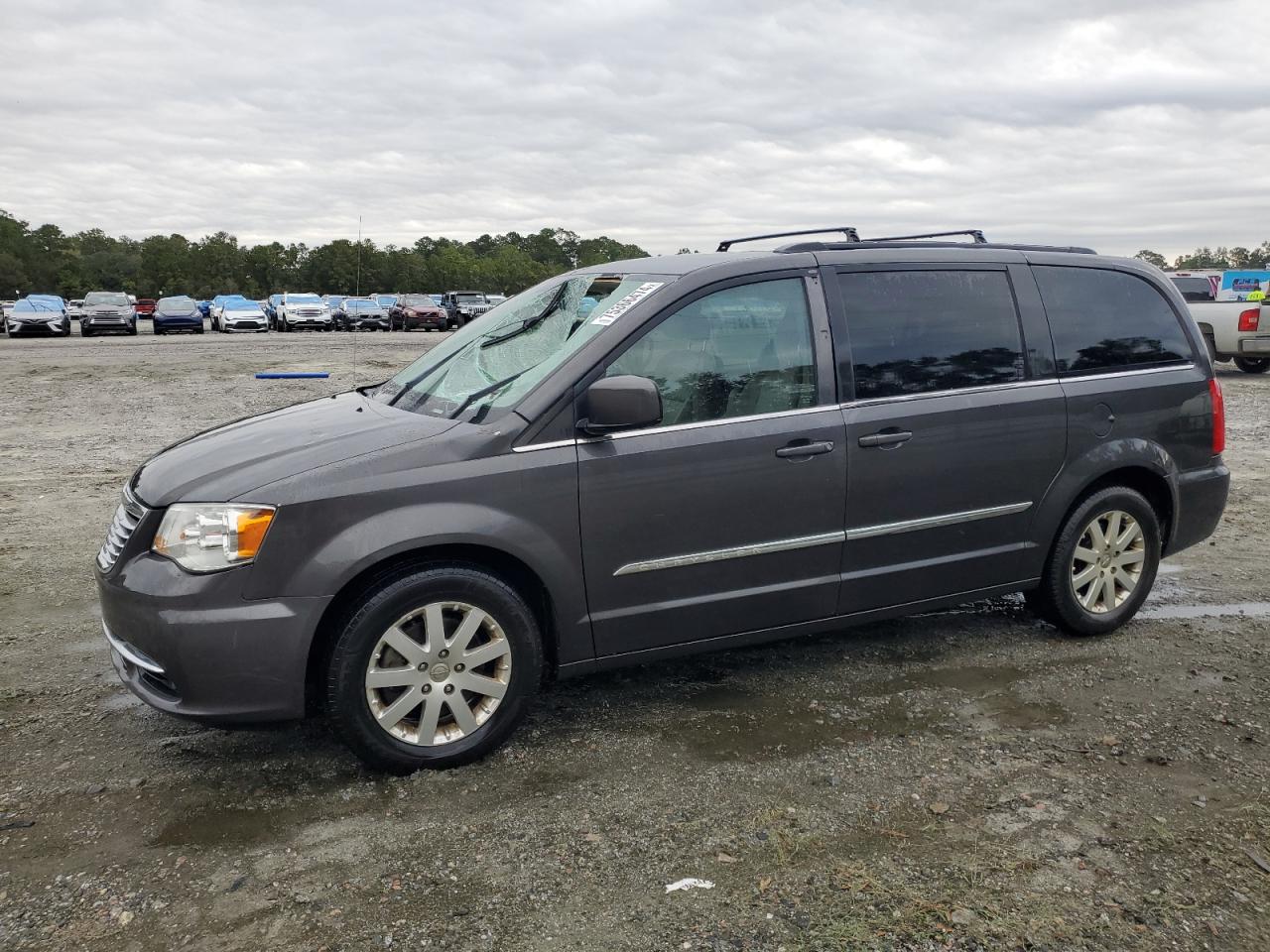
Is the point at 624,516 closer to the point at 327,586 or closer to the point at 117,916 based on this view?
the point at 327,586

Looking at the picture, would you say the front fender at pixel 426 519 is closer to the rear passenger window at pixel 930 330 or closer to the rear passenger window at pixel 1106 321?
the rear passenger window at pixel 930 330

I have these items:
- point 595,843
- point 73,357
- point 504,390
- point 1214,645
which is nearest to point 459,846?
point 595,843

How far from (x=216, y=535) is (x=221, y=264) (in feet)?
412

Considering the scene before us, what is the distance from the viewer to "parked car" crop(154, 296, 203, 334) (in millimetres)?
39812

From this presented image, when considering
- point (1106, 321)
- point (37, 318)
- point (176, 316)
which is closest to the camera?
point (1106, 321)

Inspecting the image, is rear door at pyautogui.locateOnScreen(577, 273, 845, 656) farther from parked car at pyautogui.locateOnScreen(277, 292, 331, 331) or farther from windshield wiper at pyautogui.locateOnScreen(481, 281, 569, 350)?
parked car at pyautogui.locateOnScreen(277, 292, 331, 331)

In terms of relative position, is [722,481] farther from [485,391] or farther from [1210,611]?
[1210,611]

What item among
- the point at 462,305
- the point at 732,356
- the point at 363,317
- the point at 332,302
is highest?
the point at 332,302

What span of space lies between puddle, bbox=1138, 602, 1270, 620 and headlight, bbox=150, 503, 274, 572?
4.37 m

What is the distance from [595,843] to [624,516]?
118 centimetres

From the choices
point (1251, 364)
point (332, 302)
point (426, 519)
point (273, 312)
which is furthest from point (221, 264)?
point (426, 519)

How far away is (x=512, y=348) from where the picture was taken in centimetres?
436

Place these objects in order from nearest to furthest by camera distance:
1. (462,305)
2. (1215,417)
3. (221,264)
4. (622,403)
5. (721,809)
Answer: (721,809)
(622,403)
(1215,417)
(462,305)
(221,264)

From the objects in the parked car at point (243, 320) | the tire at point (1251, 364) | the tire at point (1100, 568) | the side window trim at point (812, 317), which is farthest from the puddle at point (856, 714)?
the parked car at point (243, 320)
